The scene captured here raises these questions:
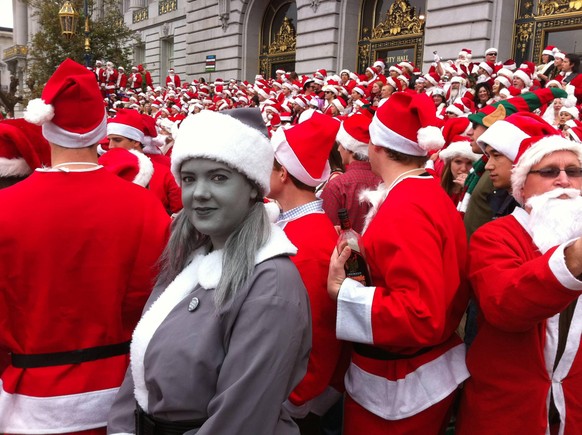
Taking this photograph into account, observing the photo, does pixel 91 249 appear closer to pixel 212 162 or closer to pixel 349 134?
pixel 212 162

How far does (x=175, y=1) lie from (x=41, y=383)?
110ft

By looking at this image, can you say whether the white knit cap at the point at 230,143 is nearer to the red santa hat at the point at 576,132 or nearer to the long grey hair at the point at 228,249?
the long grey hair at the point at 228,249

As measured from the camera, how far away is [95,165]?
2383 millimetres

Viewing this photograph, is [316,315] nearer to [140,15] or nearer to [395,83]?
[395,83]

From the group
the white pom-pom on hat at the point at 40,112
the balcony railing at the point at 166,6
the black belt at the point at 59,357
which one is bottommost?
the black belt at the point at 59,357

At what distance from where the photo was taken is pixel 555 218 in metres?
2.22

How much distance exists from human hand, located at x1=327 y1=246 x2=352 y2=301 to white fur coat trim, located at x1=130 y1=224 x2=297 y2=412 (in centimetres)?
52

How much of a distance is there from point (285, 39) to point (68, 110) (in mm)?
23715

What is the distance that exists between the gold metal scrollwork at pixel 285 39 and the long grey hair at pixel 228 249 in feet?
76.5

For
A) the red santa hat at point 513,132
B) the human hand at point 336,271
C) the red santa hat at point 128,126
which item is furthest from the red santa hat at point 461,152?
the human hand at point 336,271

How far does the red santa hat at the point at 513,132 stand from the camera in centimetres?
294

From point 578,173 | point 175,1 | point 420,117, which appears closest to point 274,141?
point 420,117

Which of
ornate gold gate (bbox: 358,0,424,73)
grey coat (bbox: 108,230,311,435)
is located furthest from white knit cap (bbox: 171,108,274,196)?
ornate gold gate (bbox: 358,0,424,73)

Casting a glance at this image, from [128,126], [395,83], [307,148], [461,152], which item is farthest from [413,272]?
[395,83]
